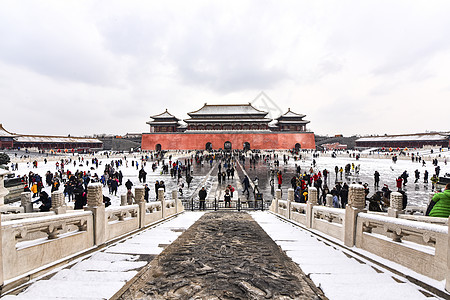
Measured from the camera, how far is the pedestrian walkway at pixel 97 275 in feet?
7.55

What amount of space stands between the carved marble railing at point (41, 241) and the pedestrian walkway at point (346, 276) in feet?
11.1

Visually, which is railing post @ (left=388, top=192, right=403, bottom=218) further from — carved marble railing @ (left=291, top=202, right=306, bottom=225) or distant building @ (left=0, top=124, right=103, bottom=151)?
distant building @ (left=0, top=124, right=103, bottom=151)

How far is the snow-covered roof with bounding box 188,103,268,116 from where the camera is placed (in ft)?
176

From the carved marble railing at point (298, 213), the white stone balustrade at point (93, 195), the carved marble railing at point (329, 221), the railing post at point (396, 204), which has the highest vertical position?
the white stone balustrade at point (93, 195)

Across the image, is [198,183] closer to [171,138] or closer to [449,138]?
[171,138]

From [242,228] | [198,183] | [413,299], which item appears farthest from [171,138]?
[413,299]

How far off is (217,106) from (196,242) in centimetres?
5446

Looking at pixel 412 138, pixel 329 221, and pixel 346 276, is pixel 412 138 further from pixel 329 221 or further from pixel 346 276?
pixel 346 276

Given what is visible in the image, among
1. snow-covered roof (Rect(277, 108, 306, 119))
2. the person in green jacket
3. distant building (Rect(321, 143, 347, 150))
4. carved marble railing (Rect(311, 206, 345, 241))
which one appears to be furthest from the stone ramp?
distant building (Rect(321, 143, 347, 150))

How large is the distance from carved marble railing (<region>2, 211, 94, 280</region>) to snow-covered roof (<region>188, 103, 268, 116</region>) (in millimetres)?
50605

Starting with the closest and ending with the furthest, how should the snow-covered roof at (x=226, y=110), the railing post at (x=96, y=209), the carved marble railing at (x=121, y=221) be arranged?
1. the railing post at (x=96, y=209)
2. the carved marble railing at (x=121, y=221)
3. the snow-covered roof at (x=226, y=110)

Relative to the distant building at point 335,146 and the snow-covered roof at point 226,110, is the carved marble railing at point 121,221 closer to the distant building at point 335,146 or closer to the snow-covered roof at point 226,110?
the snow-covered roof at point 226,110

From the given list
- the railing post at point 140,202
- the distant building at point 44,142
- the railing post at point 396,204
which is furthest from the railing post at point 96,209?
the distant building at point 44,142

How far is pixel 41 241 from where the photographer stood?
3.12 m
